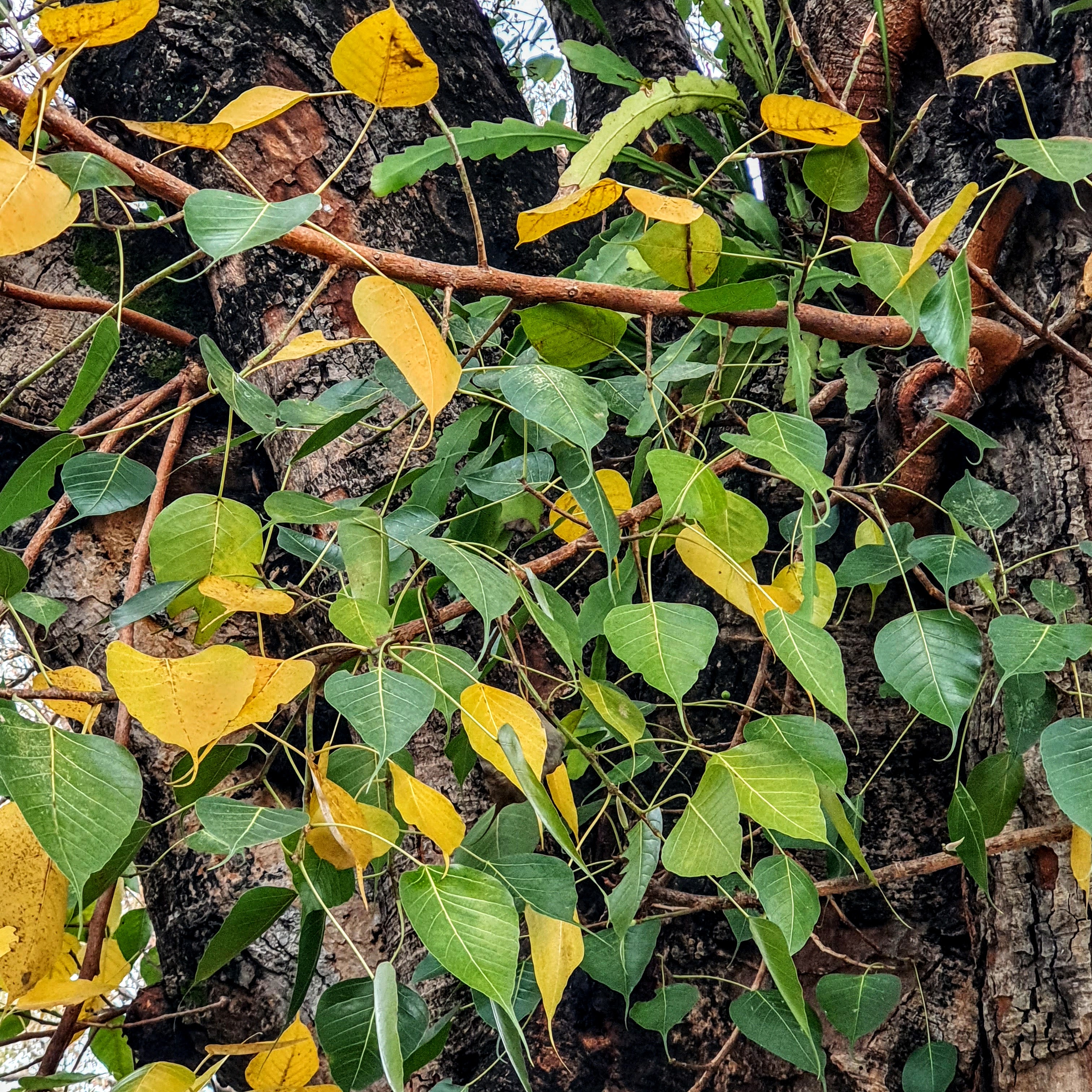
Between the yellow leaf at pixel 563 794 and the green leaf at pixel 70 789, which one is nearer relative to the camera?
the green leaf at pixel 70 789

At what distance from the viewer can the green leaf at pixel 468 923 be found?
0.44m

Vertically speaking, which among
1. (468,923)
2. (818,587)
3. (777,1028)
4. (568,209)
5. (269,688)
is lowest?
(777,1028)

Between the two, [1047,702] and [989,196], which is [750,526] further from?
[989,196]

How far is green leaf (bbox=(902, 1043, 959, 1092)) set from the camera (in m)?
0.73

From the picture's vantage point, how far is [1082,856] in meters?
0.64

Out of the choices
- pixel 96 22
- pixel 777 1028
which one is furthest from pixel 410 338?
pixel 777 1028

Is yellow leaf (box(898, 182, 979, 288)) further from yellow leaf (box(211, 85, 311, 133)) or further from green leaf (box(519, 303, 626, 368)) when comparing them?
yellow leaf (box(211, 85, 311, 133))

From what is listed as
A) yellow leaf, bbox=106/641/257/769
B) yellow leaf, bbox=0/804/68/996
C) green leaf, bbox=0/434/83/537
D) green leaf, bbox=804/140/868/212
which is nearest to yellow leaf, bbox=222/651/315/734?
yellow leaf, bbox=106/641/257/769

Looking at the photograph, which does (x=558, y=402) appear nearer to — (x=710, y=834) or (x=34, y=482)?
(x=710, y=834)

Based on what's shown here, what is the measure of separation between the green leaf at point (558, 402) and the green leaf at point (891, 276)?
19 cm

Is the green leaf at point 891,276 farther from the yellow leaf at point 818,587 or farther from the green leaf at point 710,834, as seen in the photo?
the green leaf at point 710,834

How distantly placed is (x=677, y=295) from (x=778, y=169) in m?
0.52

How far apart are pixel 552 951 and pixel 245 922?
0.17 metres

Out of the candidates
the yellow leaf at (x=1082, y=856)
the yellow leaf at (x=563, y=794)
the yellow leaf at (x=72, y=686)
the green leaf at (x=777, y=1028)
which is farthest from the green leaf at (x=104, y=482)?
the yellow leaf at (x=1082, y=856)
